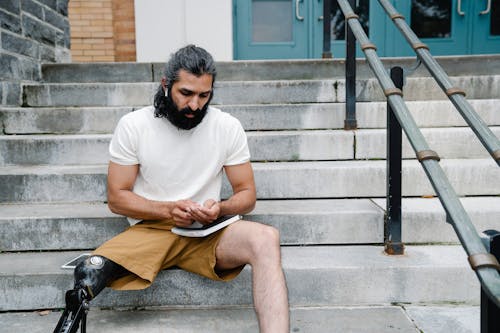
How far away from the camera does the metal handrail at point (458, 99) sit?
1603mm

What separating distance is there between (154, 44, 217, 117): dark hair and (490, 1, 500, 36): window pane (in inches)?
192

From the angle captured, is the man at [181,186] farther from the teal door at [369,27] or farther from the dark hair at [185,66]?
the teal door at [369,27]

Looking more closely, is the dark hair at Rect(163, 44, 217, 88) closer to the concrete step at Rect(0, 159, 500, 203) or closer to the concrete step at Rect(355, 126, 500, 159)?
the concrete step at Rect(0, 159, 500, 203)

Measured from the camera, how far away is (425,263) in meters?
2.23

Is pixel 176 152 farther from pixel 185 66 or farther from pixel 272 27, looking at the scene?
pixel 272 27

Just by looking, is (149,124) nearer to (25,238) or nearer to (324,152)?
(25,238)

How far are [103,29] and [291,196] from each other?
4160 millimetres

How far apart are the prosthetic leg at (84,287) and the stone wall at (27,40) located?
2.15 meters

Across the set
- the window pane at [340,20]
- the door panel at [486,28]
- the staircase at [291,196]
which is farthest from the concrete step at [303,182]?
the door panel at [486,28]

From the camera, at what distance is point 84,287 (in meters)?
1.76

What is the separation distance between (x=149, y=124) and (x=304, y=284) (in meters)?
1.09

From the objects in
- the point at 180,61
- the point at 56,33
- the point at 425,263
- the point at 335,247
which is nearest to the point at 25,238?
the point at 180,61

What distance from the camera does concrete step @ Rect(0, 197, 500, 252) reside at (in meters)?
2.48

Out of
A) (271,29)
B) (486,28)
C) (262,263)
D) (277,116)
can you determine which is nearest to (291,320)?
(262,263)
